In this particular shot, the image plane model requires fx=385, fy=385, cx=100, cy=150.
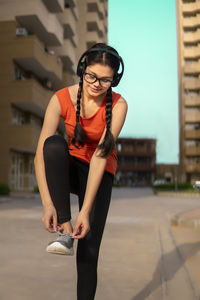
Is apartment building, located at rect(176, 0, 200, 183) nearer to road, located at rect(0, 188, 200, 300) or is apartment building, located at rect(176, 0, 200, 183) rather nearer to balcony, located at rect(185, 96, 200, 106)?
balcony, located at rect(185, 96, 200, 106)

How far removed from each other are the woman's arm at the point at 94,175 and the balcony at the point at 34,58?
981 inches

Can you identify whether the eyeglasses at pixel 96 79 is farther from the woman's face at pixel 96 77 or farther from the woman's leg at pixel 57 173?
the woman's leg at pixel 57 173

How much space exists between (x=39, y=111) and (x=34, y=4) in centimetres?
779

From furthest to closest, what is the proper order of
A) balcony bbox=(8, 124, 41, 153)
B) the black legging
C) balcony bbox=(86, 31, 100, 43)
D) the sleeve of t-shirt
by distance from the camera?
balcony bbox=(86, 31, 100, 43)
balcony bbox=(8, 124, 41, 153)
the sleeve of t-shirt
the black legging

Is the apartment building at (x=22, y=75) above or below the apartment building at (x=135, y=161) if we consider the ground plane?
above

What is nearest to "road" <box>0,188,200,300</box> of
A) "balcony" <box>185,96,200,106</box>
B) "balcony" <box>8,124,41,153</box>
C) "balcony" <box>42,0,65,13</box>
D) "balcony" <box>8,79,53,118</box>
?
"balcony" <box>8,124,41,153</box>

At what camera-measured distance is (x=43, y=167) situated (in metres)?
2.31

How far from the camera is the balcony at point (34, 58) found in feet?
86.1

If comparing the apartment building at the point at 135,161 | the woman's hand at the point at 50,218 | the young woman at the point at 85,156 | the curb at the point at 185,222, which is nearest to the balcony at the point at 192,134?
the apartment building at the point at 135,161

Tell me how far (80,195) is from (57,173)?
0.37 metres

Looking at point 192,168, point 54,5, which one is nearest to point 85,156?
point 54,5

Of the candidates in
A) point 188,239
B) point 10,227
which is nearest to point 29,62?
point 10,227

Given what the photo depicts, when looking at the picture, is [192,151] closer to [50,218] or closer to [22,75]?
[22,75]

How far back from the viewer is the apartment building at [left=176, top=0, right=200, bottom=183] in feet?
199
